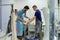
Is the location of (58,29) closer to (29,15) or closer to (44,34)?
(44,34)

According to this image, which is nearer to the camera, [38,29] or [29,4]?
[38,29]

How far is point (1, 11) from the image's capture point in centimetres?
248

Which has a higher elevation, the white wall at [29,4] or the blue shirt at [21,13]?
the white wall at [29,4]

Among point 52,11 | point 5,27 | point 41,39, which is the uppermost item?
point 52,11

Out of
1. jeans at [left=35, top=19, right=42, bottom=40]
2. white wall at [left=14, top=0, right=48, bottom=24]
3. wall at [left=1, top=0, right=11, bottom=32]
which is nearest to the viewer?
wall at [left=1, top=0, right=11, bottom=32]

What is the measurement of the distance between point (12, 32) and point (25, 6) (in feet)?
2.07

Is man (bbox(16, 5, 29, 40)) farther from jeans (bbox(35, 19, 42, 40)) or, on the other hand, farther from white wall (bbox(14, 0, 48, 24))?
jeans (bbox(35, 19, 42, 40))

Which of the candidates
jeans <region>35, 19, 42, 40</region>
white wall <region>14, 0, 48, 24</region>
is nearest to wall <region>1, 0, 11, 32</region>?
white wall <region>14, 0, 48, 24</region>

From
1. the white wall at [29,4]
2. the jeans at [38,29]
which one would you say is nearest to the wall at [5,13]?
the white wall at [29,4]

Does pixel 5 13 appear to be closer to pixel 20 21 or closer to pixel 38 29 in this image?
pixel 20 21

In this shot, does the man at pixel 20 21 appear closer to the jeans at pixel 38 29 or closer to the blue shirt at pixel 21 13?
the blue shirt at pixel 21 13

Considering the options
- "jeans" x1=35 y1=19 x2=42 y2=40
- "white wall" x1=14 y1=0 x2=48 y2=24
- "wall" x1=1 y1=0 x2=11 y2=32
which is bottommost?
"jeans" x1=35 y1=19 x2=42 y2=40

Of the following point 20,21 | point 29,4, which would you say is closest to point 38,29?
point 20,21

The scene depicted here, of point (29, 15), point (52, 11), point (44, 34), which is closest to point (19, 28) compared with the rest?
point (29, 15)
